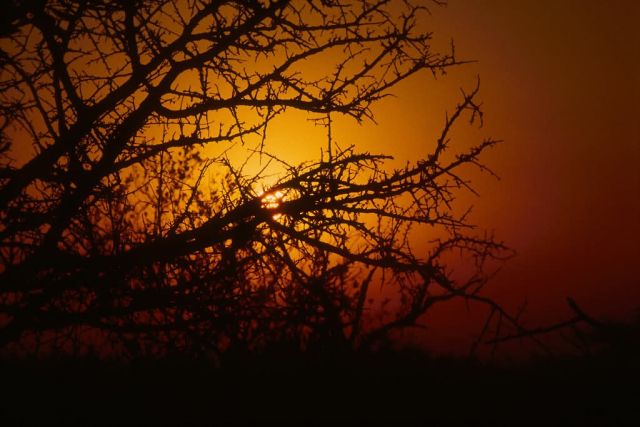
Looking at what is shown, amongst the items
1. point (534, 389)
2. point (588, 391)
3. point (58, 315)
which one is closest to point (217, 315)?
point (58, 315)

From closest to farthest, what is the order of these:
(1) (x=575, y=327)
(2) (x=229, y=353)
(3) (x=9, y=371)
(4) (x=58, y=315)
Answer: (1) (x=575, y=327) → (4) (x=58, y=315) → (2) (x=229, y=353) → (3) (x=9, y=371)

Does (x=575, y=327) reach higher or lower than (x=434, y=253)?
lower

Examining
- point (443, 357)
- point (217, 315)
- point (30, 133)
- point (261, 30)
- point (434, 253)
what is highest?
point (261, 30)

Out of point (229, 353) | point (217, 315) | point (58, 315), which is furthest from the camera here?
point (229, 353)

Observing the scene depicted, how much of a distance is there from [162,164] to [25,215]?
59.2 inches

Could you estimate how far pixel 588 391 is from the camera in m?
4.66

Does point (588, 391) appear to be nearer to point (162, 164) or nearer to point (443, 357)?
point (443, 357)

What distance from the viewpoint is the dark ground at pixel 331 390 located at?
402 centimetres

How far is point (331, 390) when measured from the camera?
421cm

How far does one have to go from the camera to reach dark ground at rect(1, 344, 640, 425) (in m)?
4.02

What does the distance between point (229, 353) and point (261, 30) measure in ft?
9.58

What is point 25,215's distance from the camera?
429 cm

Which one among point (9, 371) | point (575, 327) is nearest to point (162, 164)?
point (9, 371)

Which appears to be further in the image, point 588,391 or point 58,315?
point 588,391
